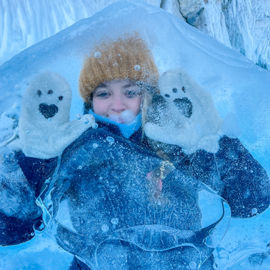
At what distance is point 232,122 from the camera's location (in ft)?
2.39

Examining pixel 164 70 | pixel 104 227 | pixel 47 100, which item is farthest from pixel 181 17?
pixel 104 227

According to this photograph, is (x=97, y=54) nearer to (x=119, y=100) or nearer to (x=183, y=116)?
(x=119, y=100)

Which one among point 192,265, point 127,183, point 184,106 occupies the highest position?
point 184,106

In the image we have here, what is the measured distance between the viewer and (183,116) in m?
0.71

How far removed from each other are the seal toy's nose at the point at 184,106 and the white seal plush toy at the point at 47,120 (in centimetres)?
18

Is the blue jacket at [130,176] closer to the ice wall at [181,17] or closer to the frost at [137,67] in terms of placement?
the frost at [137,67]

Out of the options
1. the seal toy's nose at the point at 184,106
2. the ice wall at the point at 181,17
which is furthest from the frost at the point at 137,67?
the ice wall at the point at 181,17

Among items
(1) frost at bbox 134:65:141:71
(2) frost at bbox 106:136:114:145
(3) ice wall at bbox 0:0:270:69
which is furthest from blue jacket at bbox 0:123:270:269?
(3) ice wall at bbox 0:0:270:69

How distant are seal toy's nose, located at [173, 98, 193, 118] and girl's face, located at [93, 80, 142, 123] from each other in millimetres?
→ 82

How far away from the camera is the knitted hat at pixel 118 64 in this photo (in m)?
0.70

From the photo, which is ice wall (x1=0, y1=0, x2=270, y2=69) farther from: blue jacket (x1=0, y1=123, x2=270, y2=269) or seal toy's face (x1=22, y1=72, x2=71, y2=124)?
blue jacket (x1=0, y1=123, x2=270, y2=269)

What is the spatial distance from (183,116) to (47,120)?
283mm

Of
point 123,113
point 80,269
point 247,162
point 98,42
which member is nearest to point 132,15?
point 98,42

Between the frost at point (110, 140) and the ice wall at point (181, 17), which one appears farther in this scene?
the ice wall at point (181, 17)
